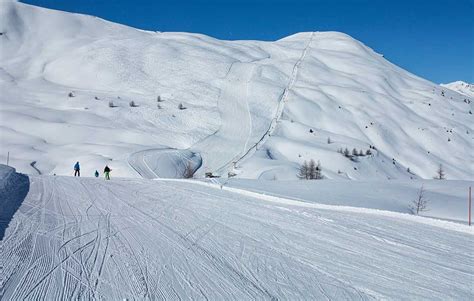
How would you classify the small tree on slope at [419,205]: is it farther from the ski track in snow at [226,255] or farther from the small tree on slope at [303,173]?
the small tree on slope at [303,173]

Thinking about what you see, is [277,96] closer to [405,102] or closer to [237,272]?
[405,102]

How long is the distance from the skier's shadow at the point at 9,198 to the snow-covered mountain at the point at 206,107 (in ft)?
68.1

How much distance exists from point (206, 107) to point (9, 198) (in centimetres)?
6159

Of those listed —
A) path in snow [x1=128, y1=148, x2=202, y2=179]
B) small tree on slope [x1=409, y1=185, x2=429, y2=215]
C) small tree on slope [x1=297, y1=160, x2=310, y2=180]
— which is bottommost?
path in snow [x1=128, y1=148, x2=202, y2=179]

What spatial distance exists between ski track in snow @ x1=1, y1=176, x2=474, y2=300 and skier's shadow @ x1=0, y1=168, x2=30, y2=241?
0.27m

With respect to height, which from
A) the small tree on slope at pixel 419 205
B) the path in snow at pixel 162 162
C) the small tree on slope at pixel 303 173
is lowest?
the path in snow at pixel 162 162

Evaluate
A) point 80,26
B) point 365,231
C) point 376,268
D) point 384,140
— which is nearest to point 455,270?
point 376,268

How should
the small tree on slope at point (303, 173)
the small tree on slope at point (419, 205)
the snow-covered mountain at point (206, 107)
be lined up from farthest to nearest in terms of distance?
the snow-covered mountain at point (206, 107) < the small tree on slope at point (303, 173) < the small tree on slope at point (419, 205)

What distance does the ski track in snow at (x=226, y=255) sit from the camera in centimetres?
587

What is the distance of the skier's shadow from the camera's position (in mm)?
10126

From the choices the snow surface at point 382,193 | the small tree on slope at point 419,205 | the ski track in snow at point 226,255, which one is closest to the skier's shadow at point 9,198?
the ski track in snow at point 226,255

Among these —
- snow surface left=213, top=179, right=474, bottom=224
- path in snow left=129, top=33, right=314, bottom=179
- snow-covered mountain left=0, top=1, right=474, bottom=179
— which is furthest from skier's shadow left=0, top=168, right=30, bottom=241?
snow-covered mountain left=0, top=1, right=474, bottom=179

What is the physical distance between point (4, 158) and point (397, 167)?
48.3 metres

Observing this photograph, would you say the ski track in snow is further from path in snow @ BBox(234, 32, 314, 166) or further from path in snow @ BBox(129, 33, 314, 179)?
path in snow @ BBox(234, 32, 314, 166)
